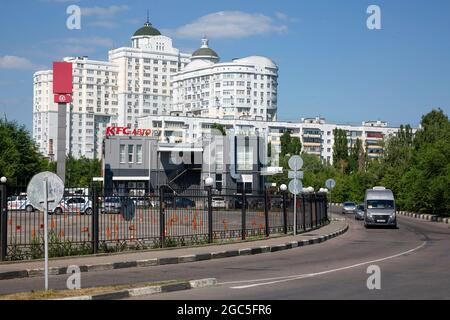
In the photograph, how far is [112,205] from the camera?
832 inches

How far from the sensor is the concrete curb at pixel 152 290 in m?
12.0

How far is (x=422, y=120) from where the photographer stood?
87.2 meters

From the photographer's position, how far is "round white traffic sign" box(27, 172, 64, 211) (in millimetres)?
13250

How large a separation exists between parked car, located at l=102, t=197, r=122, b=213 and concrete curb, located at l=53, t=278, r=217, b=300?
23.5 ft

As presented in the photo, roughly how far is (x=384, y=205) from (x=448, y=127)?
28100mm

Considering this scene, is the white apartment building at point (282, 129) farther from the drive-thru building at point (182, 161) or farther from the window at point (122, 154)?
the window at point (122, 154)

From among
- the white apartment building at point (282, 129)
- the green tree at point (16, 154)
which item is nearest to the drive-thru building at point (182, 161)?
the green tree at point (16, 154)

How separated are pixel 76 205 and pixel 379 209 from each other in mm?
28917

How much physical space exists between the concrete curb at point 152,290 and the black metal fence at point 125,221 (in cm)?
471

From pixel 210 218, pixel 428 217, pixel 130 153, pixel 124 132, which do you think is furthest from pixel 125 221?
pixel 124 132

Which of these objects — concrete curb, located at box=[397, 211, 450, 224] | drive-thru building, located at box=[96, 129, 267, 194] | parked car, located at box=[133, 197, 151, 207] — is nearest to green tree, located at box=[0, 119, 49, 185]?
drive-thru building, located at box=[96, 129, 267, 194]

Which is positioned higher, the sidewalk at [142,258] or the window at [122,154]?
the window at [122,154]

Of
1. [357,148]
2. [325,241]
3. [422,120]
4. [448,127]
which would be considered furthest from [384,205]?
[357,148]
